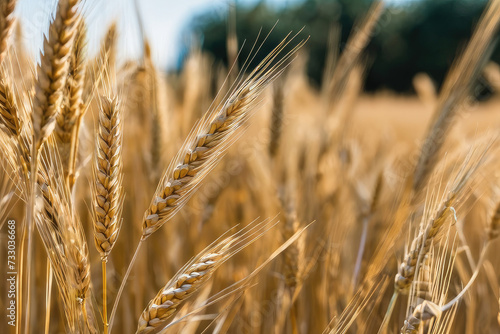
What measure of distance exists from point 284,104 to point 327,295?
1.61ft

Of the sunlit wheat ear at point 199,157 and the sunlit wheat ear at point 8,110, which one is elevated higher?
the sunlit wheat ear at point 8,110

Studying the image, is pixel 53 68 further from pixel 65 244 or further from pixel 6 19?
pixel 65 244

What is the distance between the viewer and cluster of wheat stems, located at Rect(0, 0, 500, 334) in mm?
520

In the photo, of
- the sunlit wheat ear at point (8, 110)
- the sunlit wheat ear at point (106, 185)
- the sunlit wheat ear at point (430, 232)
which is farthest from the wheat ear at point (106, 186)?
the sunlit wheat ear at point (430, 232)

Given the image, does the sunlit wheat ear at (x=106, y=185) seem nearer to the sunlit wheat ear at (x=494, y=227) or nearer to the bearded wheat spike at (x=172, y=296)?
the bearded wheat spike at (x=172, y=296)

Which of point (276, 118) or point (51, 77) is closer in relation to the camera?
point (51, 77)

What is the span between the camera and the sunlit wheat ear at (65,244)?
1.69ft

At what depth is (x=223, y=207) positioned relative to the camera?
1654mm

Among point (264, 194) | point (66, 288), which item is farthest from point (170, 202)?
point (264, 194)

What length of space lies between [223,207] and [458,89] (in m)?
0.93

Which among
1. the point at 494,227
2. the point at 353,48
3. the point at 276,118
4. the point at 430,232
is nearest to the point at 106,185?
the point at 430,232

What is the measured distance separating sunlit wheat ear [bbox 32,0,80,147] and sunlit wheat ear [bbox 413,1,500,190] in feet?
2.50

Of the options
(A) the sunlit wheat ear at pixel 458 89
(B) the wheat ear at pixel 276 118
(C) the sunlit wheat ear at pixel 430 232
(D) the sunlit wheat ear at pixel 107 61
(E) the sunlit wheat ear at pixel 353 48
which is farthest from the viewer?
(E) the sunlit wheat ear at pixel 353 48

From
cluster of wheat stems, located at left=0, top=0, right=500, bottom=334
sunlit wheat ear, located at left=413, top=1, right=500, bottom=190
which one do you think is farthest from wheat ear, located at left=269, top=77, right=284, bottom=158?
sunlit wheat ear, located at left=413, top=1, right=500, bottom=190
